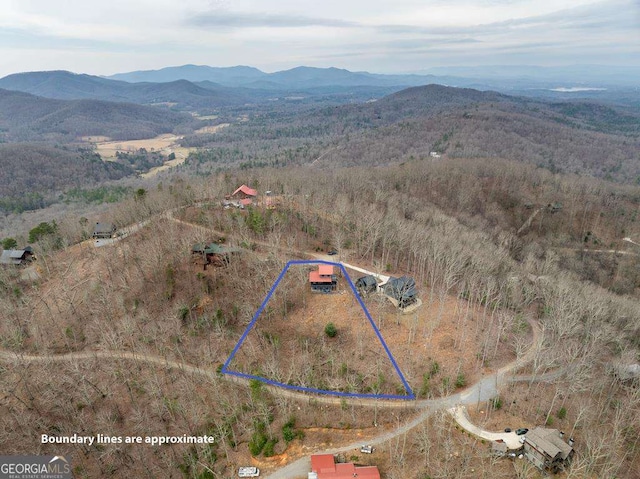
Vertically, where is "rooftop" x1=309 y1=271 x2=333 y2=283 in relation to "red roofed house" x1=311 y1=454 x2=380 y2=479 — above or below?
above

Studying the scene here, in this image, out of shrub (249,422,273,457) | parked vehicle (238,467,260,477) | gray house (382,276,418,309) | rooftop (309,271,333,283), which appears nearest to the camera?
parked vehicle (238,467,260,477)

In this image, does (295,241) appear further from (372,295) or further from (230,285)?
(372,295)

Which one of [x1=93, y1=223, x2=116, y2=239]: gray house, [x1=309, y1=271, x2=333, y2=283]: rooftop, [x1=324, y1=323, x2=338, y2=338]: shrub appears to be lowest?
[x1=324, y1=323, x2=338, y2=338]: shrub

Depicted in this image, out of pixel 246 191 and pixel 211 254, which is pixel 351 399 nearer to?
pixel 211 254

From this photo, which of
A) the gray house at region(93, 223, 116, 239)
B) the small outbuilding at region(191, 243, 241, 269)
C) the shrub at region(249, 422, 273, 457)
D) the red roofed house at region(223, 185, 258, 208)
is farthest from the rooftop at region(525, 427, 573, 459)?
the gray house at region(93, 223, 116, 239)

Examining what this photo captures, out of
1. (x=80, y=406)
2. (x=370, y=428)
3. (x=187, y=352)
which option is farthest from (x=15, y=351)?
(x=370, y=428)

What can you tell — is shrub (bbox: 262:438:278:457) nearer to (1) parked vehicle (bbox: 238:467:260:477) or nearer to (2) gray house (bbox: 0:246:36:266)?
(1) parked vehicle (bbox: 238:467:260:477)

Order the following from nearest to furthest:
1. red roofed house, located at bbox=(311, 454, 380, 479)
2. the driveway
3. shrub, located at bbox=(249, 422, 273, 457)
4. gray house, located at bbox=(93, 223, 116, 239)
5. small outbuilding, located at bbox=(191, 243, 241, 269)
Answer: red roofed house, located at bbox=(311, 454, 380, 479) < the driveway < shrub, located at bbox=(249, 422, 273, 457) < small outbuilding, located at bbox=(191, 243, 241, 269) < gray house, located at bbox=(93, 223, 116, 239)

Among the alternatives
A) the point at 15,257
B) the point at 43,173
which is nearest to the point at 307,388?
the point at 15,257
